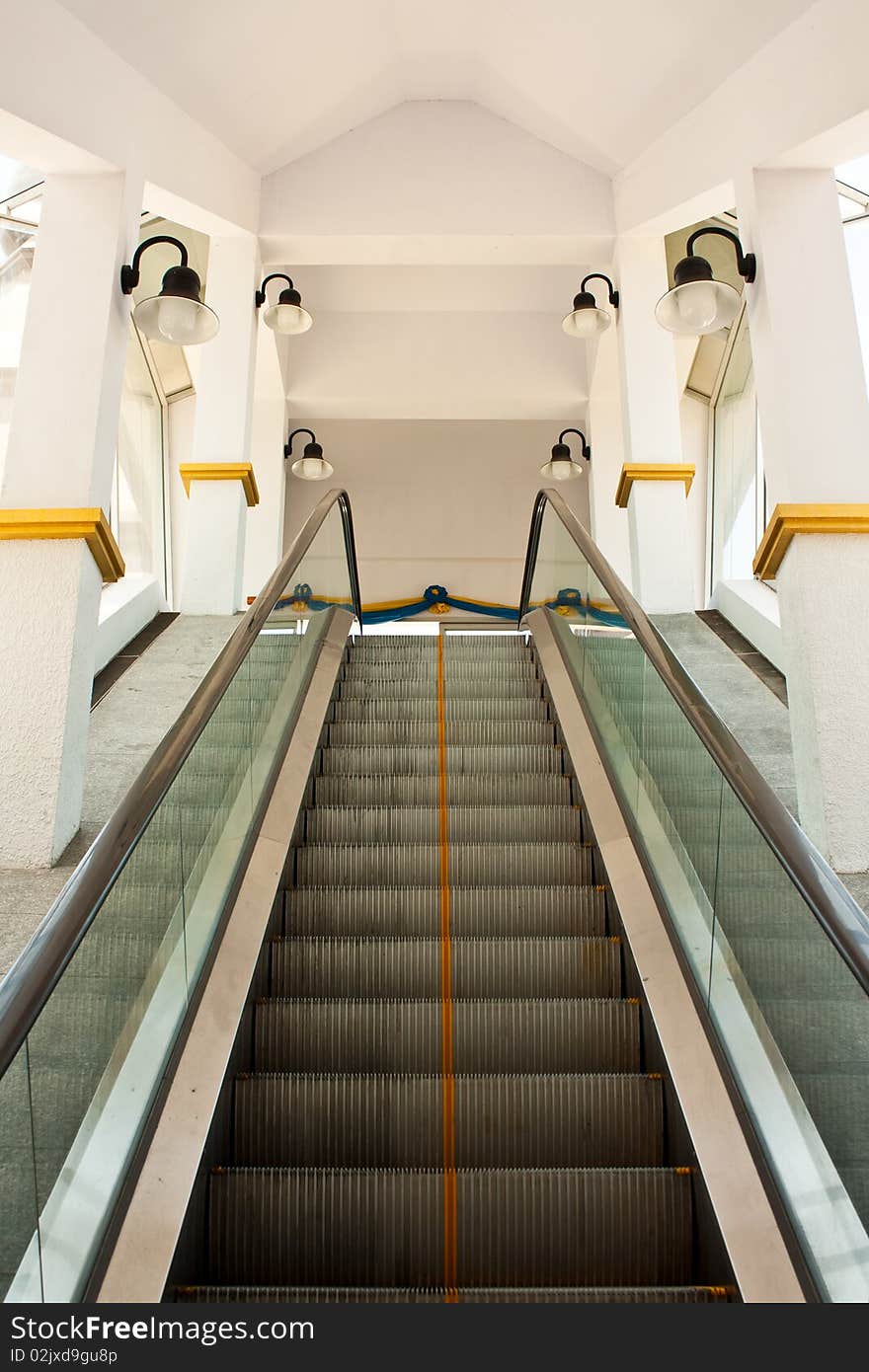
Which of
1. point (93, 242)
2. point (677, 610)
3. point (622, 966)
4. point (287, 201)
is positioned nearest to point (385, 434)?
point (287, 201)

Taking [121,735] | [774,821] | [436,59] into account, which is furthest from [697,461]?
[774,821]

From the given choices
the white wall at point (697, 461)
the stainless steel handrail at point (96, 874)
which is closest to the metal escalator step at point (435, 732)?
the stainless steel handrail at point (96, 874)

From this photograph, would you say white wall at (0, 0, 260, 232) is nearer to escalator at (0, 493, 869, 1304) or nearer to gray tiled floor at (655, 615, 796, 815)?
escalator at (0, 493, 869, 1304)

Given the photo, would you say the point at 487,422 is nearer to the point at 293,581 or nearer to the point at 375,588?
the point at 375,588

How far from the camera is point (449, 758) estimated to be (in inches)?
205

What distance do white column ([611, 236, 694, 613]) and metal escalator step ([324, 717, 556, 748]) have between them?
3.11 m

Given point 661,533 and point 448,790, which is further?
point 661,533

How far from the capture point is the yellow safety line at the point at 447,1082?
2.72 meters

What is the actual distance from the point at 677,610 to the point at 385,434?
6871mm

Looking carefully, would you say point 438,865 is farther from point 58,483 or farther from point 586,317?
point 586,317

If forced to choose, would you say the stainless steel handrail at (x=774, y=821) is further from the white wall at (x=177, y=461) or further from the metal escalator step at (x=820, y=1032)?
the white wall at (x=177, y=461)

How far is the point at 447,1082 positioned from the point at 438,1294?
0.66m

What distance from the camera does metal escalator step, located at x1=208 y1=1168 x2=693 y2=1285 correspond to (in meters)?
2.72

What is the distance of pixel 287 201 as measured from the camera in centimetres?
868
